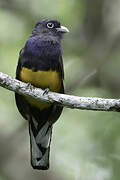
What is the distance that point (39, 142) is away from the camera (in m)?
6.98

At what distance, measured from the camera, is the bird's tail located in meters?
6.91

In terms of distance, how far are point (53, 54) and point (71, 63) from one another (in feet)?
7.73

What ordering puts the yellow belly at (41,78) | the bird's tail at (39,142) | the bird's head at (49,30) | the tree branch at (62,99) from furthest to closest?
the bird's head at (49,30) → the bird's tail at (39,142) → the yellow belly at (41,78) → the tree branch at (62,99)

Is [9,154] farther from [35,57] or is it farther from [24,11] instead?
[24,11]

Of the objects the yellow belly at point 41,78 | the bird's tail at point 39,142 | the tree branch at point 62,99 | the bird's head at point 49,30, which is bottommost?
the bird's tail at point 39,142

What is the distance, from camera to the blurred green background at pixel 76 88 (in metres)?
7.71

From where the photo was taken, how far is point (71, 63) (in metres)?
8.98

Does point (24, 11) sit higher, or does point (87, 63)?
point (24, 11)

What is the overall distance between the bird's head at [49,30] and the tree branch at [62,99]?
129 cm

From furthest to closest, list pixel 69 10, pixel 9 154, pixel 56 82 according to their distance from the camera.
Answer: pixel 69 10 → pixel 9 154 → pixel 56 82

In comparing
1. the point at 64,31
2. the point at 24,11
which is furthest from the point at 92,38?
the point at 64,31

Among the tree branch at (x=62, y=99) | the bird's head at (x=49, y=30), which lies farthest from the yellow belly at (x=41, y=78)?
the bird's head at (x=49, y=30)

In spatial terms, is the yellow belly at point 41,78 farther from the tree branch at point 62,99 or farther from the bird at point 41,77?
the tree branch at point 62,99

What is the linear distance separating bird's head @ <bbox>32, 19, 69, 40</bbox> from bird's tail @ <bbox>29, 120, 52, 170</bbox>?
1.18 metres
